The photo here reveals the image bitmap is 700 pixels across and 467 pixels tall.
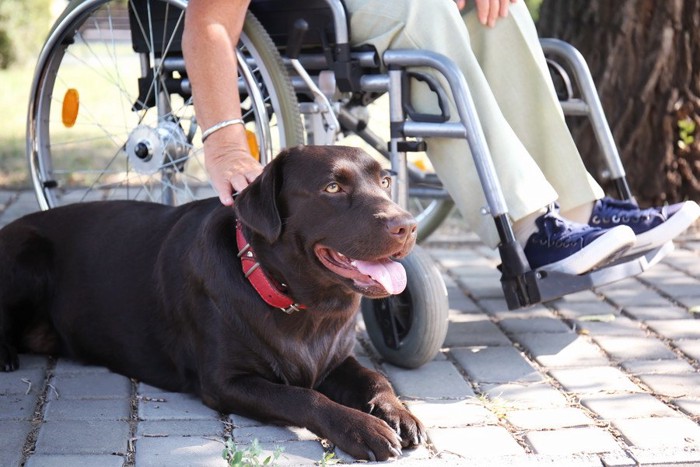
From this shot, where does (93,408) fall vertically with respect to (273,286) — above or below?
below

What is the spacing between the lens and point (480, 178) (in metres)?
3.23

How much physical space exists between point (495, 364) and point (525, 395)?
32 centimetres

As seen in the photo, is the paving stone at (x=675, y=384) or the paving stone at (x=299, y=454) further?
the paving stone at (x=675, y=384)

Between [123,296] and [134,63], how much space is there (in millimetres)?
9485

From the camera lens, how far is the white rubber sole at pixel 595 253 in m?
3.24

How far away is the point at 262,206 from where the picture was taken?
2.84 m

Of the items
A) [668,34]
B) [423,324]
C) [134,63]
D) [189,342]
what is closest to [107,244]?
[189,342]

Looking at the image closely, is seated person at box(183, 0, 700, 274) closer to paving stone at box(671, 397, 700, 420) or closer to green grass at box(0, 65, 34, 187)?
paving stone at box(671, 397, 700, 420)

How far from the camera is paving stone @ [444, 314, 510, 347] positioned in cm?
378

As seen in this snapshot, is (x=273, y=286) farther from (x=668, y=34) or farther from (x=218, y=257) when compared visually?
(x=668, y=34)

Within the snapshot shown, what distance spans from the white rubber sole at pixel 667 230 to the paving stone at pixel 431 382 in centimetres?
74

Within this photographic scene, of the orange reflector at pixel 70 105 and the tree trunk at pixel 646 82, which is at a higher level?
the orange reflector at pixel 70 105

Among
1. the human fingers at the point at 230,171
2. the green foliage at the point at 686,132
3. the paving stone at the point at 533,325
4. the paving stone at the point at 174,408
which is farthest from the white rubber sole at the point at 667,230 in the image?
the green foliage at the point at 686,132

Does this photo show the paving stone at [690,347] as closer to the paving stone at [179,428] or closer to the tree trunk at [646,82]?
the paving stone at [179,428]
